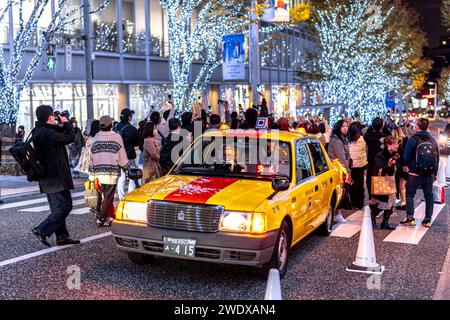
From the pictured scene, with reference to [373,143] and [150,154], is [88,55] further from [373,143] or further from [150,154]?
[373,143]

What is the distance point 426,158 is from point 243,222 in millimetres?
4645

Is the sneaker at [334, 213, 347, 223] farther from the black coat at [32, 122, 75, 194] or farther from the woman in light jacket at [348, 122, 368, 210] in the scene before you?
the black coat at [32, 122, 75, 194]

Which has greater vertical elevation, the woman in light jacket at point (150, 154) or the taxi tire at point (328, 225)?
the woman in light jacket at point (150, 154)

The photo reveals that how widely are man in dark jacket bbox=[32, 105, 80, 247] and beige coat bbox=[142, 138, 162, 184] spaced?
8.54 ft

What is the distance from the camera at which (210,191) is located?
6.48m

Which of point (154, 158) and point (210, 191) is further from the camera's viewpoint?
point (154, 158)

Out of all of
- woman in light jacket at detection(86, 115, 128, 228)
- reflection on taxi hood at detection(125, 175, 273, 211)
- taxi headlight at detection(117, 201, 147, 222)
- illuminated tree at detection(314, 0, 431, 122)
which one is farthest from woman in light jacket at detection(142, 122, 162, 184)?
illuminated tree at detection(314, 0, 431, 122)

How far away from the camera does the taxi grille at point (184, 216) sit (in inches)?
243

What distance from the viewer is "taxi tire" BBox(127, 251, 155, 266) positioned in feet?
22.9

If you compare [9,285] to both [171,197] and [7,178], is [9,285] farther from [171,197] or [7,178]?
[7,178]

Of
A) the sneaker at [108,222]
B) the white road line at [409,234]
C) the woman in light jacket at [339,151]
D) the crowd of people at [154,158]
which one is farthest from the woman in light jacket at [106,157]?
the white road line at [409,234]

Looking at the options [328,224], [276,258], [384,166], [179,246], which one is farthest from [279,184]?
[384,166]

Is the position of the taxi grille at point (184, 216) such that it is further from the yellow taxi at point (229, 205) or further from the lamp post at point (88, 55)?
the lamp post at point (88, 55)
